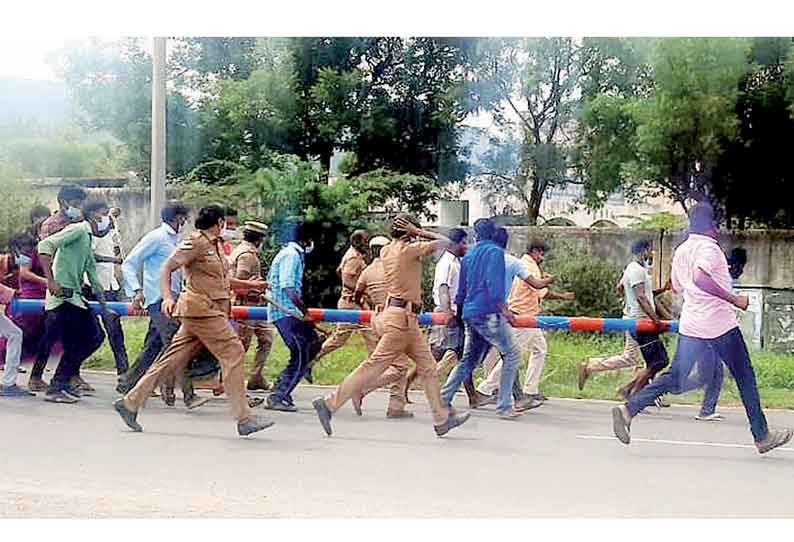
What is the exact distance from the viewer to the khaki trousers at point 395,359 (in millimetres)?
6387

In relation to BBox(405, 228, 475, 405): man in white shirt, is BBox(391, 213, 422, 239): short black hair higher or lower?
higher

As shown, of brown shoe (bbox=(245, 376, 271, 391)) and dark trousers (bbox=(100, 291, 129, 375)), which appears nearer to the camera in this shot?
brown shoe (bbox=(245, 376, 271, 391))

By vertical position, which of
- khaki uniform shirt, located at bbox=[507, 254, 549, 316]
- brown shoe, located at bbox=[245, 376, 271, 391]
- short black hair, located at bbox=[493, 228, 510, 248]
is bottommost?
brown shoe, located at bbox=[245, 376, 271, 391]

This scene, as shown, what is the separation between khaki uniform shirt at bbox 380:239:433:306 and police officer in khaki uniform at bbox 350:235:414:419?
4 cm

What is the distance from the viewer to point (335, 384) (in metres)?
6.56

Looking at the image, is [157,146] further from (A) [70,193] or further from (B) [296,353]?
(B) [296,353]

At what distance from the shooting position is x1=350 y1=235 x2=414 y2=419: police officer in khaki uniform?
624 cm

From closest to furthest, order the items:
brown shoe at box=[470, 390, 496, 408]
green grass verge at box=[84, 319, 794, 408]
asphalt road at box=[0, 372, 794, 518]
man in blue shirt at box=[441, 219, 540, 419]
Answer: asphalt road at box=[0, 372, 794, 518]
green grass verge at box=[84, 319, 794, 408]
man in blue shirt at box=[441, 219, 540, 419]
brown shoe at box=[470, 390, 496, 408]

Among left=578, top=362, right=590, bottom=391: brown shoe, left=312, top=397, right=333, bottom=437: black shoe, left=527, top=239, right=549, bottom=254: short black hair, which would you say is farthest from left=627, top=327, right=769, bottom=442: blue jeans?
left=312, top=397, right=333, bottom=437: black shoe

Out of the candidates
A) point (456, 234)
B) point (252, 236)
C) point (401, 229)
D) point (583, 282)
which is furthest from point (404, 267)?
point (583, 282)

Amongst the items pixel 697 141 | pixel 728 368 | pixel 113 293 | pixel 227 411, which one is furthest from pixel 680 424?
pixel 113 293

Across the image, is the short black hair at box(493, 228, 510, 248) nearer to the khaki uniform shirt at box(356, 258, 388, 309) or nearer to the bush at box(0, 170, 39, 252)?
the khaki uniform shirt at box(356, 258, 388, 309)
